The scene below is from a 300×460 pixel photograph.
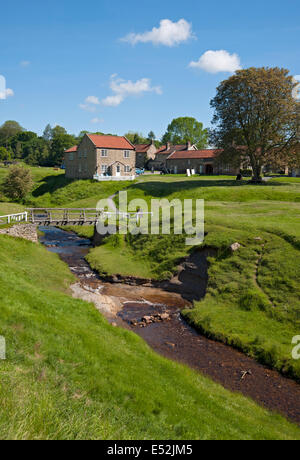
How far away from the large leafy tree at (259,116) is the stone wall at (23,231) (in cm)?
3508

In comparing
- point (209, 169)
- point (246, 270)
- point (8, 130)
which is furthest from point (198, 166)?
point (8, 130)

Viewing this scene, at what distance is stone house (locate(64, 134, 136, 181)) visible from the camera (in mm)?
75188

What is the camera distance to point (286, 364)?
1612 centimetres

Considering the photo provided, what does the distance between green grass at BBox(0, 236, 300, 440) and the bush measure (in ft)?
187

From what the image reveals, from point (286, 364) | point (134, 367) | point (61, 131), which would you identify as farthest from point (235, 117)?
point (61, 131)

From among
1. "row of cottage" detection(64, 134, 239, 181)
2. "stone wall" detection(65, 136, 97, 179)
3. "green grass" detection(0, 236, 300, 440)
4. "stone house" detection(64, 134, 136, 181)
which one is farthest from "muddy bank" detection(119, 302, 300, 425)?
"stone wall" detection(65, 136, 97, 179)

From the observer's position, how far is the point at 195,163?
89250 millimetres

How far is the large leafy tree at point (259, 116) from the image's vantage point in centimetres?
5041

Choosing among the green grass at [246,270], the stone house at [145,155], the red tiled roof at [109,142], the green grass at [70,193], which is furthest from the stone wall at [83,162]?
the green grass at [246,270]

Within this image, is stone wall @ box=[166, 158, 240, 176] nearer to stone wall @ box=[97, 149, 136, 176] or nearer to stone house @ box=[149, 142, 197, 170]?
stone house @ box=[149, 142, 197, 170]

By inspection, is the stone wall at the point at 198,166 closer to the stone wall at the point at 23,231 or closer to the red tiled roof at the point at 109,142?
the red tiled roof at the point at 109,142

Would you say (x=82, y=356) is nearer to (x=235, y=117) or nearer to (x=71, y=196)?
(x=235, y=117)

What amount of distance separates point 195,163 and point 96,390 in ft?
274
